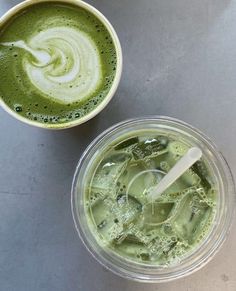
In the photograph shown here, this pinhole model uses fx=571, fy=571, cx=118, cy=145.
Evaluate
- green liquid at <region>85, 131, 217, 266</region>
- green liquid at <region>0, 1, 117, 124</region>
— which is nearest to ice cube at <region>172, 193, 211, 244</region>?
green liquid at <region>85, 131, 217, 266</region>

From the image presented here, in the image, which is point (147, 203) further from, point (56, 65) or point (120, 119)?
point (56, 65)

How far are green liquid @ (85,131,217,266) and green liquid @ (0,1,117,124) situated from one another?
0.11 metres

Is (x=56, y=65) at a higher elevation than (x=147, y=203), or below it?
higher

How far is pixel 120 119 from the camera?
1.05 m

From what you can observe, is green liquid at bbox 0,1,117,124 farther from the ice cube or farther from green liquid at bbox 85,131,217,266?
the ice cube

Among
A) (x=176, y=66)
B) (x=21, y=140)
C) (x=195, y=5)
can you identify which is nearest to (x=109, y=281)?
(x=21, y=140)

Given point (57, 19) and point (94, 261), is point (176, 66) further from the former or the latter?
point (94, 261)

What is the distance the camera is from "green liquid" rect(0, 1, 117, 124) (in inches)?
37.7

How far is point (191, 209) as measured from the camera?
0.98 meters

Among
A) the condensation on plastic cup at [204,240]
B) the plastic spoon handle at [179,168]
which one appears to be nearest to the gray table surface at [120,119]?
the condensation on plastic cup at [204,240]

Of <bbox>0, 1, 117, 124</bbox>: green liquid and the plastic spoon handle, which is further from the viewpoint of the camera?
<bbox>0, 1, 117, 124</bbox>: green liquid

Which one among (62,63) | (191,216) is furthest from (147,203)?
(62,63)

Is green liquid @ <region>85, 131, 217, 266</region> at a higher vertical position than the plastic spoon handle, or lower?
lower

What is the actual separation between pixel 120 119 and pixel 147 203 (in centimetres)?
17
